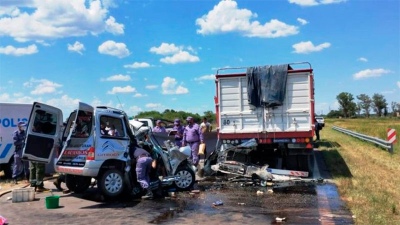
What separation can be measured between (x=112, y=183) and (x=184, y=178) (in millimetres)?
1964

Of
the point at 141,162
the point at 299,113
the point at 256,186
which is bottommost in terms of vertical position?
the point at 256,186

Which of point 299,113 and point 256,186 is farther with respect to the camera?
point 299,113

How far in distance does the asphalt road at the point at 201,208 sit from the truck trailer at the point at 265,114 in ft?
6.35

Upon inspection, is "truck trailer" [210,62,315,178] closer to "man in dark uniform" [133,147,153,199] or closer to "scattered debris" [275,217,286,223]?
"man in dark uniform" [133,147,153,199]

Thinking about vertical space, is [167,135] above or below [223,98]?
below

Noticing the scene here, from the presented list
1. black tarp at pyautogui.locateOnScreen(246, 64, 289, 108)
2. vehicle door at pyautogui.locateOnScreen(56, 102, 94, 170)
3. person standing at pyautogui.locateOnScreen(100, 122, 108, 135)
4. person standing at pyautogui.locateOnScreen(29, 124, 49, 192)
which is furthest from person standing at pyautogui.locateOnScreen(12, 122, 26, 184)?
black tarp at pyautogui.locateOnScreen(246, 64, 289, 108)

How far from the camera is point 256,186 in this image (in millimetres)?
11672

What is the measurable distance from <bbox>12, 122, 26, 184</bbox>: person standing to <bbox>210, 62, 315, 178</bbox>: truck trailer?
5.76 meters

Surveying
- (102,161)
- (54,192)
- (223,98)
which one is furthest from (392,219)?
(54,192)

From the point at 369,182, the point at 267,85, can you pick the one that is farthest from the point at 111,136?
the point at 369,182

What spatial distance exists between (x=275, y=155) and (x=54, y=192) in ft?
22.8

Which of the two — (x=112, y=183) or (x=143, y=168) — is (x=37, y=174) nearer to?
(x=112, y=183)

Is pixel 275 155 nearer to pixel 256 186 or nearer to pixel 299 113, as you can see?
pixel 299 113

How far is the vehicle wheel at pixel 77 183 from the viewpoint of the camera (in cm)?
1083
